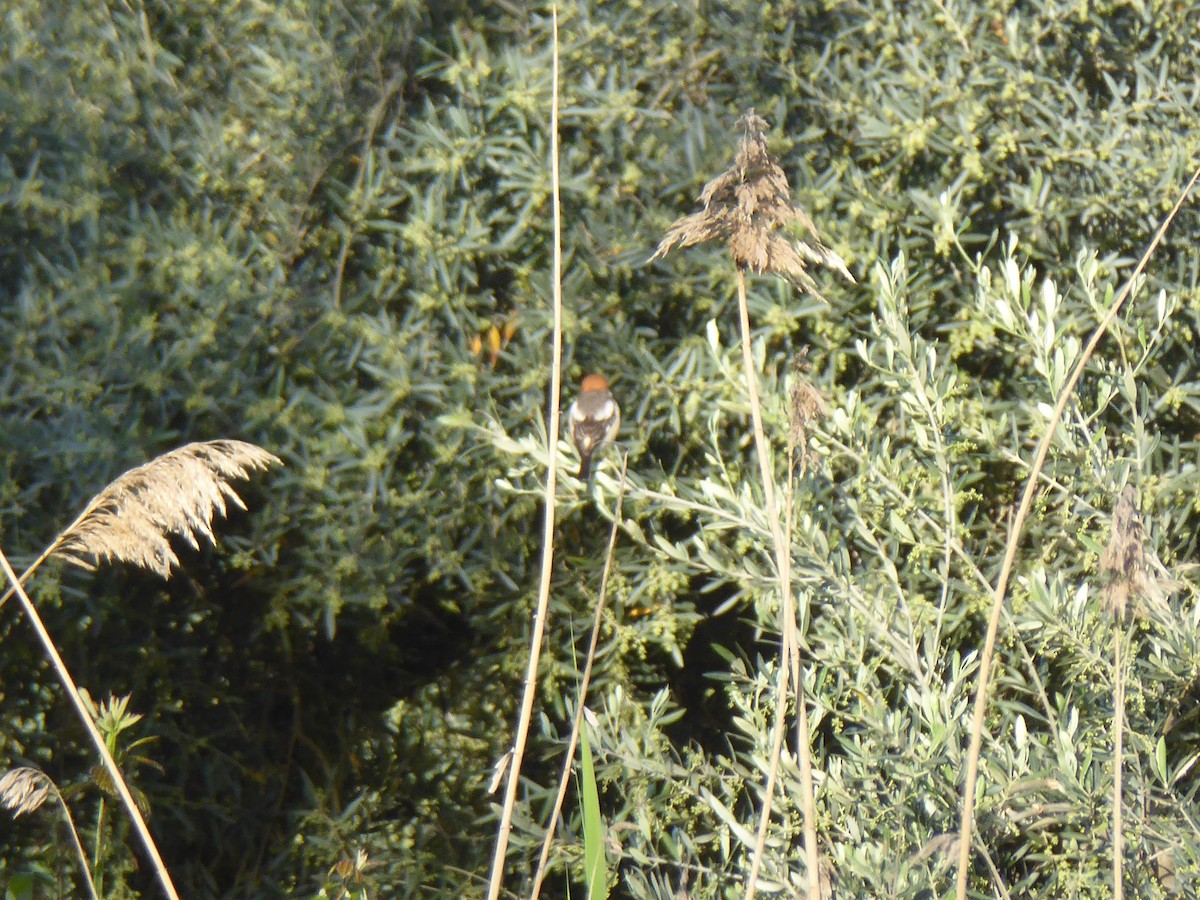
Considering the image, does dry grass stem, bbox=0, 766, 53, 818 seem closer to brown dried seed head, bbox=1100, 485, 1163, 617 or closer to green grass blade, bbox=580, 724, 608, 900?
green grass blade, bbox=580, 724, 608, 900

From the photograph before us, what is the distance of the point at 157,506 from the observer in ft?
5.75

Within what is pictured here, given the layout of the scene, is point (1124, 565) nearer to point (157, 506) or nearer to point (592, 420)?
point (157, 506)

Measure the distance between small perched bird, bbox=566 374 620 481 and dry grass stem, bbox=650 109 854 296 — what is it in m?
1.89

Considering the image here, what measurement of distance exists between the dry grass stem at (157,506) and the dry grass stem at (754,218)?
26.5 inches

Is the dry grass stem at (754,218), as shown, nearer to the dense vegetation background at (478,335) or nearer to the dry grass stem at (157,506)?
the dry grass stem at (157,506)

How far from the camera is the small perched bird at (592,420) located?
350 centimetres

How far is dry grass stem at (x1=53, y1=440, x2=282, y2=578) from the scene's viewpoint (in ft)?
5.60

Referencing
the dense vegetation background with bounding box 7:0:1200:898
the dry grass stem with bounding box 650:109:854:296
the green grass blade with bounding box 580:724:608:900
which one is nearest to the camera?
the dry grass stem with bounding box 650:109:854:296

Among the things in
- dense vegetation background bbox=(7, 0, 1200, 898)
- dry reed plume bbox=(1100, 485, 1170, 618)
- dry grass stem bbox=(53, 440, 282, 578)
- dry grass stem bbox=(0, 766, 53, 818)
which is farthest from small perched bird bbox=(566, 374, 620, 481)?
dry reed plume bbox=(1100, 485, 1170, 618)

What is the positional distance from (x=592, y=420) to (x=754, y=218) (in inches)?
78.2

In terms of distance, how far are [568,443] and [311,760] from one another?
1550 millimetres

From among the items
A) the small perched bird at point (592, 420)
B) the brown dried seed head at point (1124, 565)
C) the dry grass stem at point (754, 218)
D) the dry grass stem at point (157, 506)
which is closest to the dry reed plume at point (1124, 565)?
the brown dried seed head at point (1124, 565)

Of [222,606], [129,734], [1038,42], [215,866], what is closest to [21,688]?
[129,734]

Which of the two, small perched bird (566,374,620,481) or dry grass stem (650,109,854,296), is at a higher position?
dry grass stem (650,109,854,296)
